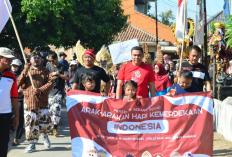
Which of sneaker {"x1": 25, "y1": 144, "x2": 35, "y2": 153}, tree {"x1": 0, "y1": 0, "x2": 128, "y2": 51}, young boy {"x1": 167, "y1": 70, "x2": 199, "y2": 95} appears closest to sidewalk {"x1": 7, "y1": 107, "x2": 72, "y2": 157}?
sneaker {"x1": 25, "y1": 144, "x2": 35, "y2": 153}

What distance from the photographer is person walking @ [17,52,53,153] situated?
22.0ft

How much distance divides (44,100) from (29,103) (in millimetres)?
337

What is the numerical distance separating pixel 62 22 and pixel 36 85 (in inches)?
409

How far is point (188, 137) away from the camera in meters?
4.94

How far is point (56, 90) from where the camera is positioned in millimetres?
8734

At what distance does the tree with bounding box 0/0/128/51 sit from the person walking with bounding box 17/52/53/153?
884cm

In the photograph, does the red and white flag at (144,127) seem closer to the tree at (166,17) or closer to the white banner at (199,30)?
the white banner at (199,30)

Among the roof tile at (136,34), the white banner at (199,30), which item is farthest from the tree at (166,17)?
the white banner at (199,30)

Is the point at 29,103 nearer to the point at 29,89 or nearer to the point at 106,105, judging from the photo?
the point at 29,89

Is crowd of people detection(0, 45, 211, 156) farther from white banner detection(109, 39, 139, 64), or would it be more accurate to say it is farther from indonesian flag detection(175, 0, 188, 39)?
white banner detection(109, 39, 139, 64)

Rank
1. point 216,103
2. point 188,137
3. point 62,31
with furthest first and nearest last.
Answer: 1. point 62,31
2. point 216,103
3. point 188,137

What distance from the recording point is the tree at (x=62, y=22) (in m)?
15.4

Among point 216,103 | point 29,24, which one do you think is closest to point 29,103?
point 216,103

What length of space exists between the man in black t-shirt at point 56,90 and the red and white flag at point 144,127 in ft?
11.3
